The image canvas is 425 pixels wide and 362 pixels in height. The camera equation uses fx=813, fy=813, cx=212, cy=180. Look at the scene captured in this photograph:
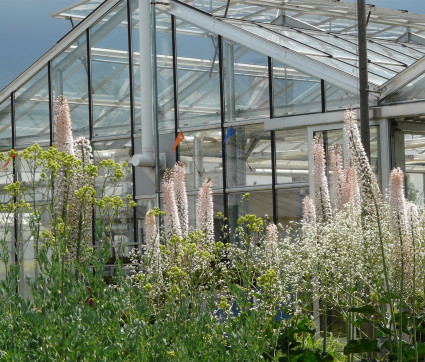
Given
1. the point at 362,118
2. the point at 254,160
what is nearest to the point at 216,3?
the point at 254,160

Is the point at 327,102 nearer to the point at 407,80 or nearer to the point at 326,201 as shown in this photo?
the point at 407,80

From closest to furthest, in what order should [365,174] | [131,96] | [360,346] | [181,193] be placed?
[365,174] < [360,346] < [181,193] < [131,96]

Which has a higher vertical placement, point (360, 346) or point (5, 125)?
point (5, 125)

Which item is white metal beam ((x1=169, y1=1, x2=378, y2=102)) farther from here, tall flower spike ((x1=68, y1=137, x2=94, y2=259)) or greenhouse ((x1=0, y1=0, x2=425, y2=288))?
tall flower spike ((x1=68, y1=137, x2=94, y2=259))

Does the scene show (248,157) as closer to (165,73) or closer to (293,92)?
(293,92)

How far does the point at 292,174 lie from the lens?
41.1ft


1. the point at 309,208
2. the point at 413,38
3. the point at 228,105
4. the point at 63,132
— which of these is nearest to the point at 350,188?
the point at 309,208

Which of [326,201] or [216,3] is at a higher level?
[216,3]

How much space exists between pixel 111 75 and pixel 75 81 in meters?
0.95

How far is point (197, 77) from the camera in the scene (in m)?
14.1

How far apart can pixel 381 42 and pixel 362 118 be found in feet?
24.5

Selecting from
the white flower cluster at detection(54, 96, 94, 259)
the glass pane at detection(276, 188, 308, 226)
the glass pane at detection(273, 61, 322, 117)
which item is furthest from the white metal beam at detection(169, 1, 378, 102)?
the white flower cluster at detection(54, 96, 94, 259)

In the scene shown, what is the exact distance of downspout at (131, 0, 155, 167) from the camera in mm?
14711

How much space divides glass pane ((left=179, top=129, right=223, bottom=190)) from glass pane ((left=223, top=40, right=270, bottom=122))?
534 millimetres
